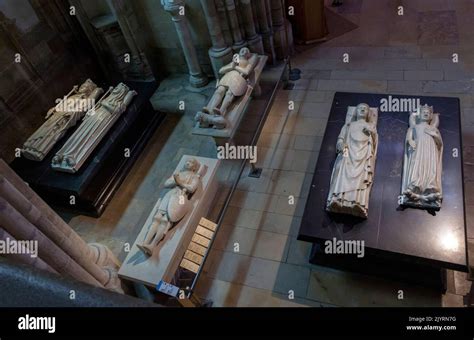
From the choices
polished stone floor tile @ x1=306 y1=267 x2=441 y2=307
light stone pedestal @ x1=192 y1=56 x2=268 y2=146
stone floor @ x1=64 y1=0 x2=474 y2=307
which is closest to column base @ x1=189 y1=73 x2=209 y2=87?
stone floor @ x1=64 y1=0 x2=474 y2=307

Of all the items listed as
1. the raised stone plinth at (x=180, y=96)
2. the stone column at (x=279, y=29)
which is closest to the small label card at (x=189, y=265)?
the raised stone plinth at (x=180, y=96)

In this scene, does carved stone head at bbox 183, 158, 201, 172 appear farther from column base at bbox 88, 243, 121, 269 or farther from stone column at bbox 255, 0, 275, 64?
stone column at bbox 255, 0, 275, 64

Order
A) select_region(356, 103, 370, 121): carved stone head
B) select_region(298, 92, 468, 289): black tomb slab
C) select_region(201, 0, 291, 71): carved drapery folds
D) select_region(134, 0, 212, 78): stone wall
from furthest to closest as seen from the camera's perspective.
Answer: select_region(134, 0, 212, 78): stone wall, select_region(201, 0, 291, 71): carved drapery folds, select_region(356, 103, 370, 121): carved stone head, select_region(298, 92, 468, 289): black tomb slab

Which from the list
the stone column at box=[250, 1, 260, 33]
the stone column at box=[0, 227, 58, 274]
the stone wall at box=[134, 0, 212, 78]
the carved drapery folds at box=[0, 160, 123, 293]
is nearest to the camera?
the stone column at box=[0, 227, 58, 274]

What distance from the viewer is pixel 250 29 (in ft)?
20.8

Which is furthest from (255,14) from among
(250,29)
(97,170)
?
(97,170)

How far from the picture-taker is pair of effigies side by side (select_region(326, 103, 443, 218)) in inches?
150

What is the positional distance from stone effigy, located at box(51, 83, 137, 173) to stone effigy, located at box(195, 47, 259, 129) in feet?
4.82

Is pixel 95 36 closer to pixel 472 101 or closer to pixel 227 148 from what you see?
pixel 227 148

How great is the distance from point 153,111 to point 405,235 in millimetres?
4400

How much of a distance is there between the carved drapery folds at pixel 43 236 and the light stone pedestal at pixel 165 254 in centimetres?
24

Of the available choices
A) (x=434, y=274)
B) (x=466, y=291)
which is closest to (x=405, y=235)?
(x=434, y=274)

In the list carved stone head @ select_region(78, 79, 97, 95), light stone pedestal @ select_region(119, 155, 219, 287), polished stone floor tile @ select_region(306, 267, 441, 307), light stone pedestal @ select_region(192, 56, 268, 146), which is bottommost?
polished stone floor tile @ select_region(306, 267, 441, 307)

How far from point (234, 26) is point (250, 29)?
301 mm
